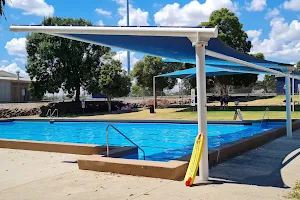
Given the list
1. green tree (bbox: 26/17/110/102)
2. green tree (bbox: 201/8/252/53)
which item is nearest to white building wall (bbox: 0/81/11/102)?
green tree (bbox: 26/17/110/102)

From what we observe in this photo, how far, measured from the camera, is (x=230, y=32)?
1228 inches

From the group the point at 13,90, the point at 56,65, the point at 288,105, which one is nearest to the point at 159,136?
the point at 288,105

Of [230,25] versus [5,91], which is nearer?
[230,25]

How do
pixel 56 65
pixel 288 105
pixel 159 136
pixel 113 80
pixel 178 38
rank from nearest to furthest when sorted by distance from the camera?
1. pixel 178 38
2. pixel 288 105
3. pixel 159 136
4. pixel 113 80
5. pixel 56 65

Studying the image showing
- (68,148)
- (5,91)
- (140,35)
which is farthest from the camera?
(5,91)

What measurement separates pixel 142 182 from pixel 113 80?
23343 millimetres

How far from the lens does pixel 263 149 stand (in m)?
8.73

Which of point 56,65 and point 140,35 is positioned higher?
point 56,65

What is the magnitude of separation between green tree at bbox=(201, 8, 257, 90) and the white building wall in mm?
24449

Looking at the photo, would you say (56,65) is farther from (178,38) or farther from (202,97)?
(202,97)

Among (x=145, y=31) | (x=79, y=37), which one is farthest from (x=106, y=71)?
(x=145, y=31)

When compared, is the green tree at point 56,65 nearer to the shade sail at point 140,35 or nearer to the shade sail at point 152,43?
the shade sail at point 152,43

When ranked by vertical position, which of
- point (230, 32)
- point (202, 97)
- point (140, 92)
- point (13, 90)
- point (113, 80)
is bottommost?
point (202, 97)

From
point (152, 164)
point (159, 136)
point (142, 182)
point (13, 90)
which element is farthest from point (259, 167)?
point (13, 90)
